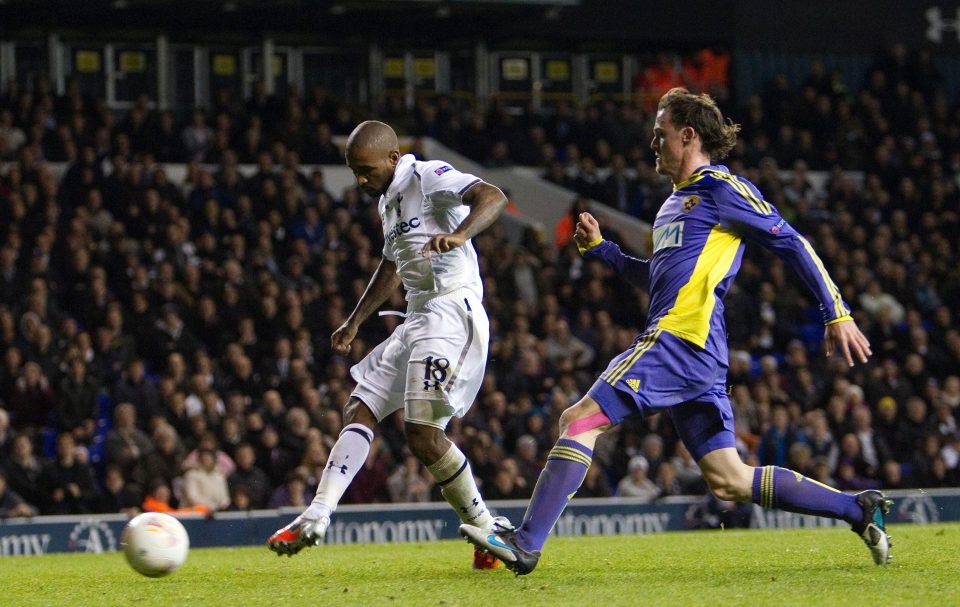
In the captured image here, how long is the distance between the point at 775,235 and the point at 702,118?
0.73m

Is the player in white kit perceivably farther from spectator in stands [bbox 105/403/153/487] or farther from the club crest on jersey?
spectator in stands [bbox 105/403/153/487]

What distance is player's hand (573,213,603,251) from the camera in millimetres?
7473

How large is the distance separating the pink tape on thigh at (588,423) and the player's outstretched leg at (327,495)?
136 centimetres

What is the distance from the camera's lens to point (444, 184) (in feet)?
24.8

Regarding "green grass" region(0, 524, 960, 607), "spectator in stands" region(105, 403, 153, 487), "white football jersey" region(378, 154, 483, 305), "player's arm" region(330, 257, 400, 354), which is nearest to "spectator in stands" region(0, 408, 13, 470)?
"spectator in stands" region(105, 403, 153, 487)

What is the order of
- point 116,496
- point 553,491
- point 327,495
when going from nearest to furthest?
point 553,491 < point 327,495 < point 116,496

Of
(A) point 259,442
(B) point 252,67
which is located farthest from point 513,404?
(B) point 252,67

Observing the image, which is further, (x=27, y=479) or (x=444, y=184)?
(x=27, y=479)

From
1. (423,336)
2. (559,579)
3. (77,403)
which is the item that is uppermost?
(423,336)

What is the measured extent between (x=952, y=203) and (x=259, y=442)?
12418mm

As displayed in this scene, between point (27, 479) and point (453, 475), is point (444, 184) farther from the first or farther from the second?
point (27, 479)

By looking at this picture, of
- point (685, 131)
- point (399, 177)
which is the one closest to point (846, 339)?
point (685, 131)

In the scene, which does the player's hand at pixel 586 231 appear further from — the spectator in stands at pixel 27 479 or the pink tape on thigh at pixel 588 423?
the spectator in stands at pixel 27 479

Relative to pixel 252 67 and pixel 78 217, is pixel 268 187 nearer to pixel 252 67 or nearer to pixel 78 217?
pixel 78 217
